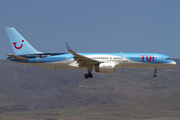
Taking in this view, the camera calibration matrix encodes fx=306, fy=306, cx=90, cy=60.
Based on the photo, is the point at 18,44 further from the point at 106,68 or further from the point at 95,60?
the point at 106,68

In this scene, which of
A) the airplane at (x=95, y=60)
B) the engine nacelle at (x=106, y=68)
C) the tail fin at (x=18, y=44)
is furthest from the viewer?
the tail fin at (x=18, y=44)

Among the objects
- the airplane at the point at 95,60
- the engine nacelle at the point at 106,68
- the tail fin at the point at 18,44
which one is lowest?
the engine nacelle at the point at 106,68

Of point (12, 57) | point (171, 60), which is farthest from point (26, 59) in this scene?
point (171, 60)

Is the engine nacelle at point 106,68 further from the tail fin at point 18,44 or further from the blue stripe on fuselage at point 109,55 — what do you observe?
the tail fin at point 18,44

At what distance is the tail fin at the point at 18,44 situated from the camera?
7575 cm

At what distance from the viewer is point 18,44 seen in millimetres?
76500

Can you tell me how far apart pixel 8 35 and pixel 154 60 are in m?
36.5

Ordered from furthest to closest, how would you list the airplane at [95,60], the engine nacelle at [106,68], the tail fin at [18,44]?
the tail fin at [18,44]
the airplane at [95,60]
the engine nacelle at [106,68]

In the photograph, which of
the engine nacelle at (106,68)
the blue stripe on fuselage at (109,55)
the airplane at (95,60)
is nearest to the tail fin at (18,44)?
the airplane at (95,60)

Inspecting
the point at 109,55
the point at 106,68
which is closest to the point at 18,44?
the point at 109,55

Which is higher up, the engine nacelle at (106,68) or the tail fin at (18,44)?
the tail fin at (18,44)

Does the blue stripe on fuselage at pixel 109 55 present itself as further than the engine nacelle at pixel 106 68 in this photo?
Yes

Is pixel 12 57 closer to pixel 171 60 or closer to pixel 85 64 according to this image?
pixel 85 64

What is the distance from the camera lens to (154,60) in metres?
72.5
